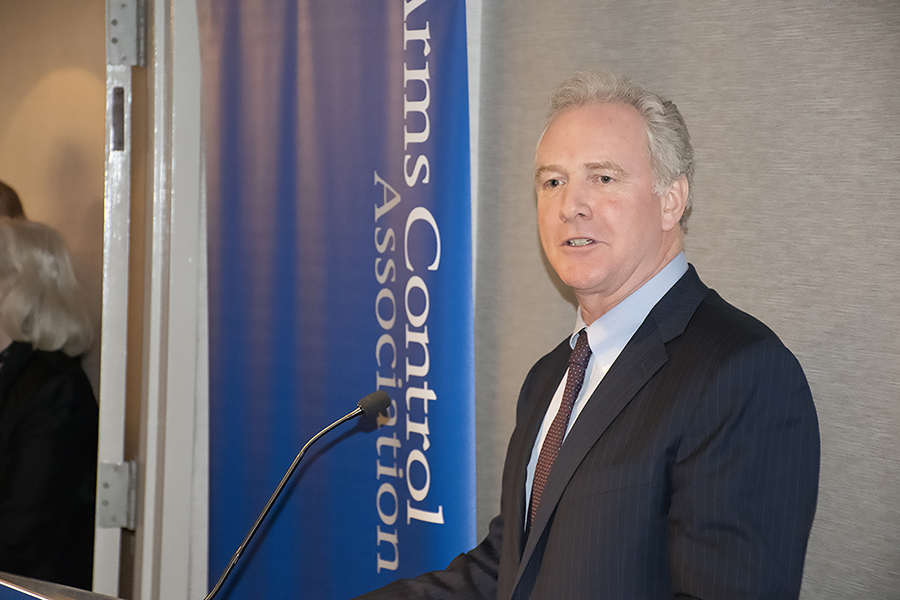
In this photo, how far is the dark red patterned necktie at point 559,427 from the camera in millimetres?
1290

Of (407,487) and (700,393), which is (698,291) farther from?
(407,487)

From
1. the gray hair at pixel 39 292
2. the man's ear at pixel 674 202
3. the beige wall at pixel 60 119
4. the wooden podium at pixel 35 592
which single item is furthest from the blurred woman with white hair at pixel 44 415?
the man's ear at pixel 674 202

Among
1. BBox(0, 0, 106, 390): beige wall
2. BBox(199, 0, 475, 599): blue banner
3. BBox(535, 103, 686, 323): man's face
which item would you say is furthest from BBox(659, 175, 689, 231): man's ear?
BBox(0, 0, 106, 390): beige wall

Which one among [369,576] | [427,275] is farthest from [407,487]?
[427,275]

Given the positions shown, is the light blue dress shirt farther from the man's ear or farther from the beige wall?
the beige wall

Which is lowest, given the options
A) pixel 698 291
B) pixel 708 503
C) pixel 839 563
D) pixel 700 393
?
pixel 839 563

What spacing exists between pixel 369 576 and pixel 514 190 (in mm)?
1095

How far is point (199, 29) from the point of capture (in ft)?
8.00

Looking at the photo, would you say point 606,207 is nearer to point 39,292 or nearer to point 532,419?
point 532,419

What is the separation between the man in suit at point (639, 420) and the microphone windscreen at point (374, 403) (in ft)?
0.94

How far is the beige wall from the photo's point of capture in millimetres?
3268

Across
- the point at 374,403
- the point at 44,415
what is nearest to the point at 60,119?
the point at 44,415

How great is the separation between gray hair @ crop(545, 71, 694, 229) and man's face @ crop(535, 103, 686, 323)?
17 millimetres

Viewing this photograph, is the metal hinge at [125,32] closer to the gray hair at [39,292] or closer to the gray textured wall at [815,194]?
the gray hair at [39,292]
